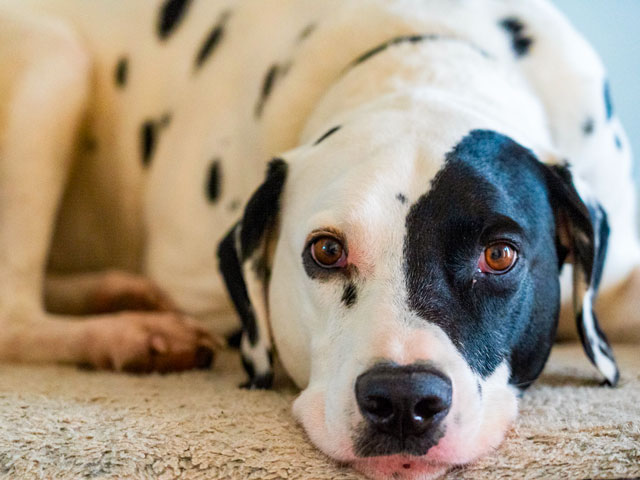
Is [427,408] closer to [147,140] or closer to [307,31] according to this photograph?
[307,31]

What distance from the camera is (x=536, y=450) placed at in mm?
1128

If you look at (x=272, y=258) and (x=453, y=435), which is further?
(x=272, y=258)

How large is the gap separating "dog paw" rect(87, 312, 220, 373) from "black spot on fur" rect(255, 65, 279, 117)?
0.59m

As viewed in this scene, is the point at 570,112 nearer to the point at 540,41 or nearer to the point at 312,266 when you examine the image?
the point at 540,41

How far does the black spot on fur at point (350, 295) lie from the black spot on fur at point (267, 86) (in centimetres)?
87

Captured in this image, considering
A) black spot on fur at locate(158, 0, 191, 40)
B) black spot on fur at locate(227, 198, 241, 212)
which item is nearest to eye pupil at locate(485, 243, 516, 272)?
black spot on fur at locate(227, 198, 241, 212)

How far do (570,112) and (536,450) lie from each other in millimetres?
1010

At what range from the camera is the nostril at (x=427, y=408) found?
104 cm

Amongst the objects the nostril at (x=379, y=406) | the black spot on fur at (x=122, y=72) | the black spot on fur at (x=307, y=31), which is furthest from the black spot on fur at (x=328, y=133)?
the black spot on fur at (x=122, y=72)

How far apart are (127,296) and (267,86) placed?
71 centimetres

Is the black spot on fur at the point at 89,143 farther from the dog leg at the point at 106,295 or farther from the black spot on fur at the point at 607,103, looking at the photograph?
the black spot on fur at the point at 607,103

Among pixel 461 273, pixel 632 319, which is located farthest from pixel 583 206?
pixel 632 319

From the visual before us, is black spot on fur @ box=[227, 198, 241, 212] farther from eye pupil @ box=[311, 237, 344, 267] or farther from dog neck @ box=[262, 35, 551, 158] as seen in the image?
eye pupil @ box=[311, 237, 344, 267]

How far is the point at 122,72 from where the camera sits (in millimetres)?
2418
